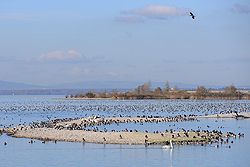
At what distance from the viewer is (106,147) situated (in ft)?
105

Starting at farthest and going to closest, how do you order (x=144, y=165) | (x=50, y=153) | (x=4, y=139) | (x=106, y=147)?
(x=4, y=139) → (x=106, y=147) → (x=50, y=153) → (x=144, y=165)

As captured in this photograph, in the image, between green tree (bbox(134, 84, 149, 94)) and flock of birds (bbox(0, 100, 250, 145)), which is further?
green tree (bbox(134, 84, 149, 94))

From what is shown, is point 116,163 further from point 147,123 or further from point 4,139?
point 147,123

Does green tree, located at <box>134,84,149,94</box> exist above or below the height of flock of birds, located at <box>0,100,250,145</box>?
above

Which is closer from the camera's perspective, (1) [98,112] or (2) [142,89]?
(1) [98,112]

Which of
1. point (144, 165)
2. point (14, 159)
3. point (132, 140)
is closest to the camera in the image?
point (144, 165)

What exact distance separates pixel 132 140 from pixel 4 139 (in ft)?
38.2

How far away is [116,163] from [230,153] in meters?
8.97

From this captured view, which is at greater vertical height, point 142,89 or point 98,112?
point 142,89

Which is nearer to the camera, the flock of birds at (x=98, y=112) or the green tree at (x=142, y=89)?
the flock of birds at (x=98, y=112)

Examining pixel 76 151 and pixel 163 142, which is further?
A: pixel 163 142

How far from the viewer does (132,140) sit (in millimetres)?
34062

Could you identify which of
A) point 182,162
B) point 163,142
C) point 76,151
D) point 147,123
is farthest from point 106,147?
point 147,123

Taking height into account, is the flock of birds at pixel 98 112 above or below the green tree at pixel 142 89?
below
